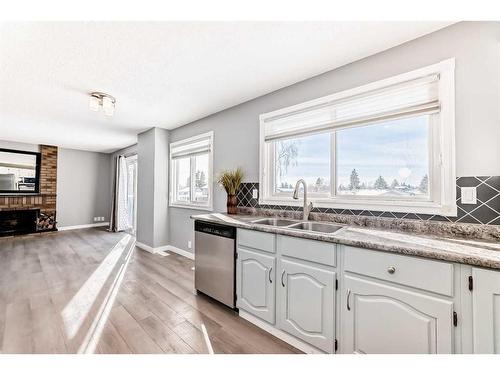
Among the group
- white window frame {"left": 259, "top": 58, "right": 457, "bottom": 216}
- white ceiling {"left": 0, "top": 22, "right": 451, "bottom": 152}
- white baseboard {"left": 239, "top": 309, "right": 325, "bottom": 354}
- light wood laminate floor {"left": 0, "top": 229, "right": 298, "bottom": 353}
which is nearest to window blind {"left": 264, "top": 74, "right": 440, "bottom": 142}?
white window frame {"left": 259, "top": 58, "right": 457, "bottom": 216}

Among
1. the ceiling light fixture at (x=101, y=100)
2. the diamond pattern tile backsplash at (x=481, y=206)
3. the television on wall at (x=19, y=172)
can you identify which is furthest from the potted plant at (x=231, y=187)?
the television on wall at (x=19, y=172)

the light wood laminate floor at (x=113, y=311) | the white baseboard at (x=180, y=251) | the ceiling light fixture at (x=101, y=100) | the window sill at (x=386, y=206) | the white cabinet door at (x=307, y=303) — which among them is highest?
the ceiling light fixture at (x=101, y=100)

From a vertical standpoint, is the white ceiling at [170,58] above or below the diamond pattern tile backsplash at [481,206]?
above

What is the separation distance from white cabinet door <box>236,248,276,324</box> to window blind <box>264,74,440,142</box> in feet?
4.44

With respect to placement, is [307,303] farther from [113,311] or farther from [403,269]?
[113,311]

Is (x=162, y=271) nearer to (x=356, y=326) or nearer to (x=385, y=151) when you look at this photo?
(x=356, y=326)

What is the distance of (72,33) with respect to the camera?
1662mm

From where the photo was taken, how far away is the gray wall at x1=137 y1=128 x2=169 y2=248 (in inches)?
166

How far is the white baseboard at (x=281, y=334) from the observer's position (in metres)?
1.63

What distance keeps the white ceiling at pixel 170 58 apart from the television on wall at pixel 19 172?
299 cm

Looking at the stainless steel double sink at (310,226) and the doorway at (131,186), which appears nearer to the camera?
the stainless steel double sink at (310,226)

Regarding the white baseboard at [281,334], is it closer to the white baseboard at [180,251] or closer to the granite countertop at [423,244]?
the granite countertop at [423,244]

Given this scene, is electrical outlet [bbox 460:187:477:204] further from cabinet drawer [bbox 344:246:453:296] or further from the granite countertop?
cabinet drawer [bbox 344:246:453:296]

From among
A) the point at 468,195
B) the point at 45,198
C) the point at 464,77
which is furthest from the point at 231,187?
the point at 45,198
